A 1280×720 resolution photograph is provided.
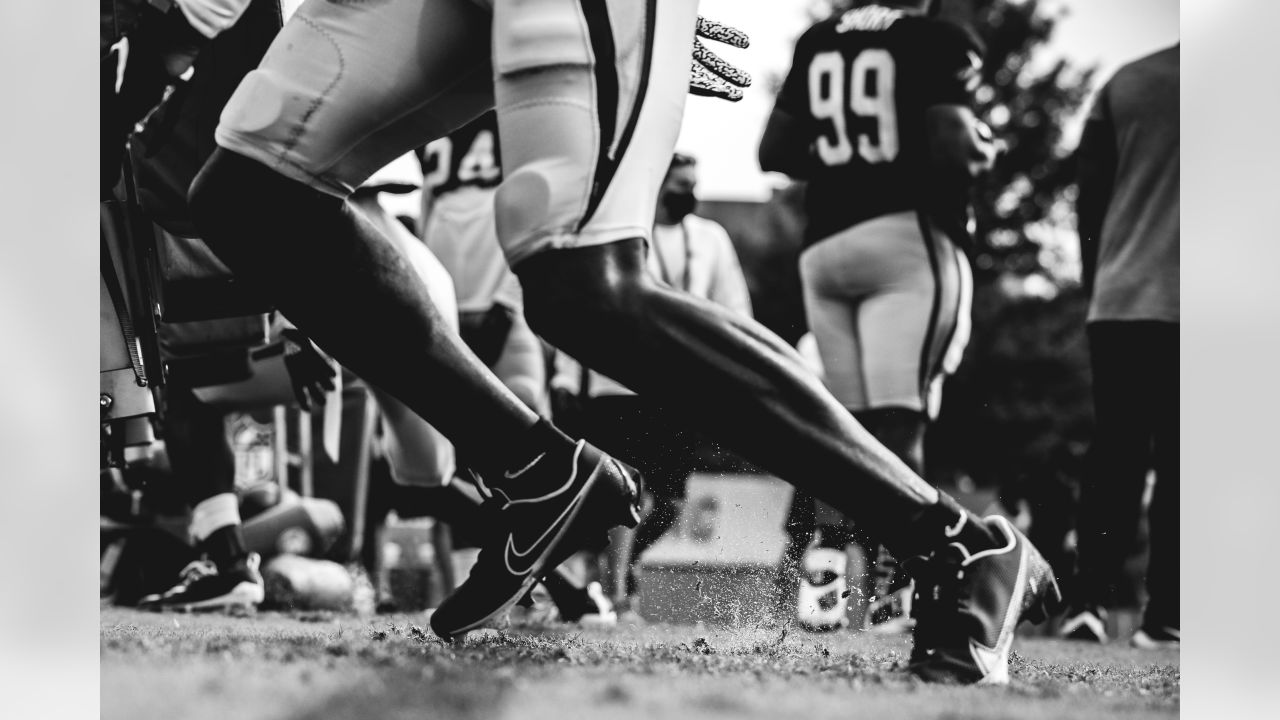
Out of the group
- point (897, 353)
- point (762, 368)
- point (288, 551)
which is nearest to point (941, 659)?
point (762, 368)

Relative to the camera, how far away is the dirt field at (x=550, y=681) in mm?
1532

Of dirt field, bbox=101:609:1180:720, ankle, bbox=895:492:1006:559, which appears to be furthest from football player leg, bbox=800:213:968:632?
ankle, bbox=895:492:1006:559

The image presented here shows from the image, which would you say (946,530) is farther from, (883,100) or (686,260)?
(686,260)

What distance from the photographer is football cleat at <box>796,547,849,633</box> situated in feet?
10.0

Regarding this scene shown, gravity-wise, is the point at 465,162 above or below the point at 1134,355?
above

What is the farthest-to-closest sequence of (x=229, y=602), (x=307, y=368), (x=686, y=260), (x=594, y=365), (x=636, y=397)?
(x=686, y=260)
(x=636, y=397)
(x=229, y=602)
(x=307, y=368)
(x=594, y=365)

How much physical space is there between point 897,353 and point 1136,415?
2.20ft

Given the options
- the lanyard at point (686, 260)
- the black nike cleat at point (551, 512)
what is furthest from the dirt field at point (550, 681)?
the lanyard at point (686, 260)

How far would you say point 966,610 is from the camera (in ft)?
6.06

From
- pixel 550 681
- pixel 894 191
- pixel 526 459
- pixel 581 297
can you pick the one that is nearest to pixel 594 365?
pixel 581 297

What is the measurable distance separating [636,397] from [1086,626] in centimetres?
137
